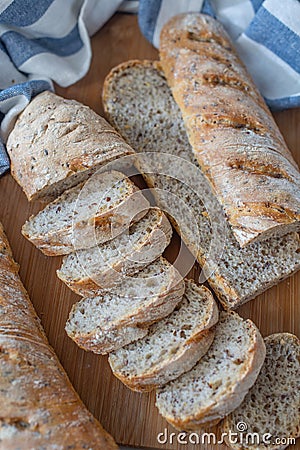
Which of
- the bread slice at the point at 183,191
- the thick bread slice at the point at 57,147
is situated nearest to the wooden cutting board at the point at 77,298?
the bread slice at the point at 183,191

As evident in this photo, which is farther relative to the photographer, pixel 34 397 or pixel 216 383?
pixel 216 383

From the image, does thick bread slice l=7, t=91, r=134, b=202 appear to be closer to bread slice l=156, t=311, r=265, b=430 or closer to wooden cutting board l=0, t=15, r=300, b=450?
wooden cutting board l=0, t=15, r=300, b=450

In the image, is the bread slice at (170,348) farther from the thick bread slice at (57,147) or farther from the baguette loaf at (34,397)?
the thick bread slice at (57,147)

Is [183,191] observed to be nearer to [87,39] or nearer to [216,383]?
[216,383]

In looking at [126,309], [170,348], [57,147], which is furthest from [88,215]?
[170,348]

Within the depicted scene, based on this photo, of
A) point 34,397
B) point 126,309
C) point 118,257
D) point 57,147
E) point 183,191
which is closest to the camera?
point 34,397

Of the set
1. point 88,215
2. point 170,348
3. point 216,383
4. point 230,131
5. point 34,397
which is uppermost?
point 230,131

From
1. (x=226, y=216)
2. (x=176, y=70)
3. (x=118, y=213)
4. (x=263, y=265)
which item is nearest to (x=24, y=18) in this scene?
(x=176, y=70)

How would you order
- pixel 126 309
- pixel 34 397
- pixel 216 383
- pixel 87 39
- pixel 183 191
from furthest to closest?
pixel 87 39
pixel 183 191
pixel 126 309
pixel 216 383
pixel 34 397
